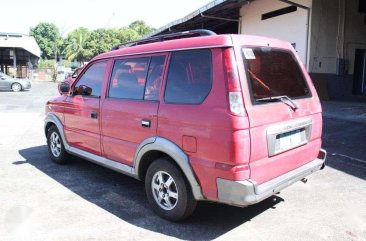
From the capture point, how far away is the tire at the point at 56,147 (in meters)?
6.08

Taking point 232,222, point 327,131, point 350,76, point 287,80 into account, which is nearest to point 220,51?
point 287,80

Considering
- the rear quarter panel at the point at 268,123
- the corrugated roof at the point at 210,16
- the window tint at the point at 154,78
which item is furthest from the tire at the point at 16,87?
the rear quarter panel at the point at 268,123

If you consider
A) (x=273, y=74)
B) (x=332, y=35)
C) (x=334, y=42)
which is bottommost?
(x=273, y=74)

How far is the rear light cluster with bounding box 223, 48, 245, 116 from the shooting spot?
3.30m

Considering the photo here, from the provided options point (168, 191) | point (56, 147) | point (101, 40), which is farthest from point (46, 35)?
point (168, 191)

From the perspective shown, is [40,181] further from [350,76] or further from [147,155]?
[350,76]

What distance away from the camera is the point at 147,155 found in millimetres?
4168

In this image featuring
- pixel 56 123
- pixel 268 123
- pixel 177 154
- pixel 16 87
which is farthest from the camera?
pixel 16 87

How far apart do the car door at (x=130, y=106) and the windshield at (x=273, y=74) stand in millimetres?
1006

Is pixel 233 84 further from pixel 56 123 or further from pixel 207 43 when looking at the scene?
pixel 56 123

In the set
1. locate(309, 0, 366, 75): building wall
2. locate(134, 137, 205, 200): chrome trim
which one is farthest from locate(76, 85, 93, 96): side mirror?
locate(309, 0, 366, 75): building wall

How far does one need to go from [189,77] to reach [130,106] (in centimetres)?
93

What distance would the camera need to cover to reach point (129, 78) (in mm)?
4531

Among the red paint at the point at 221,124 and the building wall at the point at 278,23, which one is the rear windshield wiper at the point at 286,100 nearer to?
the red paint at the point at 221,124
